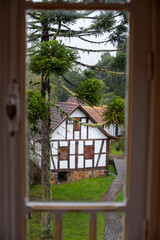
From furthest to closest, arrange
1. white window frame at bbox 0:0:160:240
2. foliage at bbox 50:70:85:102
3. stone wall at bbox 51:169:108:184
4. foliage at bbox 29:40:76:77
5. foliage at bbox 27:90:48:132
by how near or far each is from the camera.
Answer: stone wall at bbox 51:169:108:184 → foliage at bbox 50:70:85:102 → foliage at bbox 27:90:48:132 → foliage at bbox 29:40:76:77 → white window frame at bbox 0:0:160:240

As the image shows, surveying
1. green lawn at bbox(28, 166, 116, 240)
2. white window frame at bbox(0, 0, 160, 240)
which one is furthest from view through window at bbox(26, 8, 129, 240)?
white window frame at bbox(0, 0, 160, 240)

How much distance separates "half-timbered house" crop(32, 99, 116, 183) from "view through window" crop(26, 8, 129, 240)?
0.01 m

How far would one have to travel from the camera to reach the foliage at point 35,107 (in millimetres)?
2664

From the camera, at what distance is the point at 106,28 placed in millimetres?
2705

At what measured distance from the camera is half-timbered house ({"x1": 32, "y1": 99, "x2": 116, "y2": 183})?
313 cm

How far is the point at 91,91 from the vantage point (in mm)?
2631

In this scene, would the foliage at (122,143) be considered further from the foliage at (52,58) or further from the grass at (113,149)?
the foliage at (52,58)

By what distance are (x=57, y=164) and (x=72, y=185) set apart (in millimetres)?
334

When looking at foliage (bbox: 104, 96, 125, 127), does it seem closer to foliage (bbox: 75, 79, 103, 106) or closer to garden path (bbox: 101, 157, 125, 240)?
foliage (bbox: 75, 79, 103, 106)

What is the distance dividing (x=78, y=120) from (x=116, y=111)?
62cm

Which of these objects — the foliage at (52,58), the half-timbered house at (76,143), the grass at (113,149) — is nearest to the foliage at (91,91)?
the foliage at (52,58)
